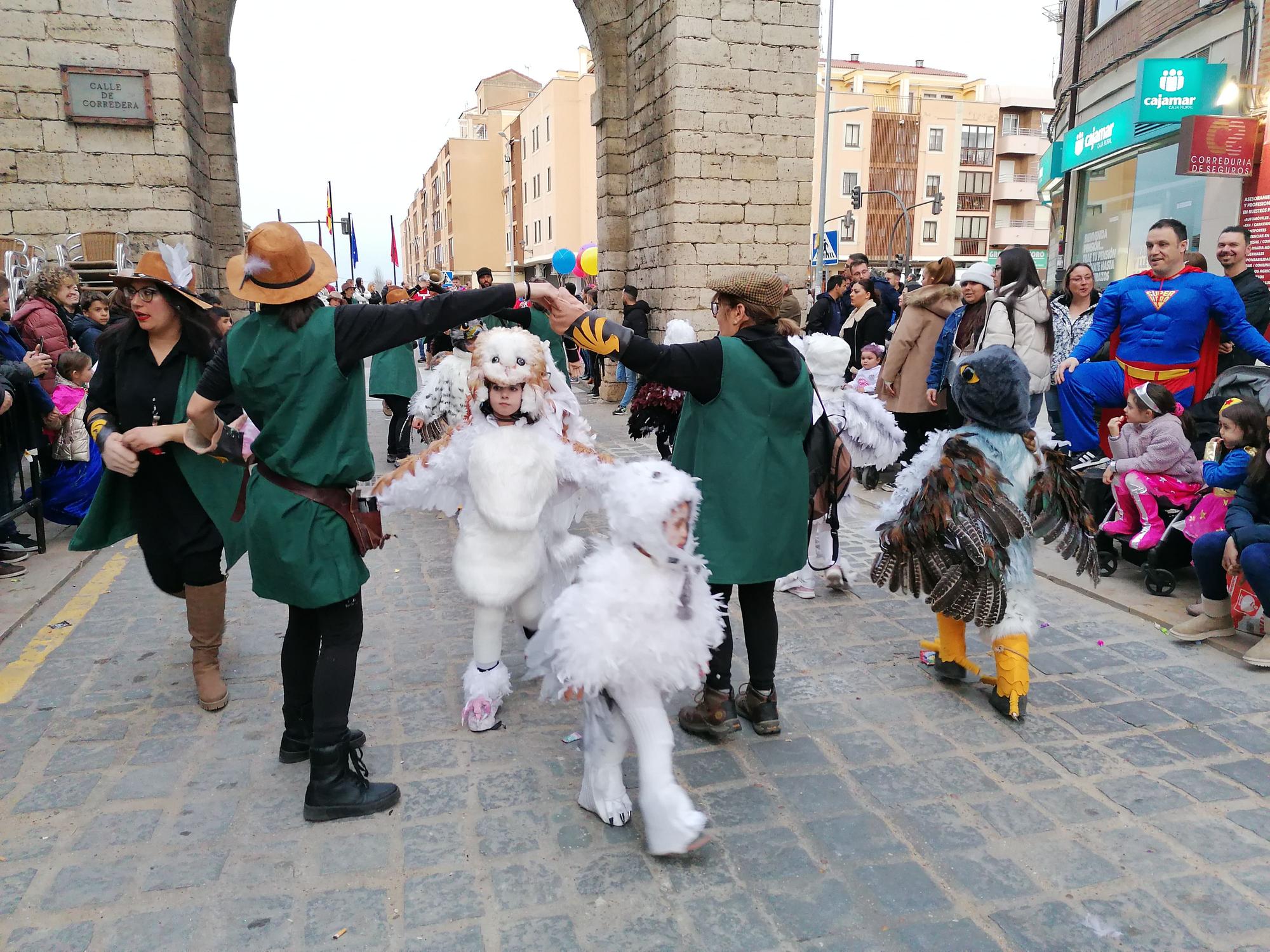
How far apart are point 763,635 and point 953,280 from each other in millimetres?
5059

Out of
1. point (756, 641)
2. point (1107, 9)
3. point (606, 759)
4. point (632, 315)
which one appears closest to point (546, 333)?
point (756, 641)

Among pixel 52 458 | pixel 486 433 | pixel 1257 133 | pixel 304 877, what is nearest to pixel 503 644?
pixel 486 433

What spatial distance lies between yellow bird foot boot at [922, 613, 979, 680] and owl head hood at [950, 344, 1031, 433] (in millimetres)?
994

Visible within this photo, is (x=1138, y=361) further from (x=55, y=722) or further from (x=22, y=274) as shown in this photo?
(x=22, y=274)

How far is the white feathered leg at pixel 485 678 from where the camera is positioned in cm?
362

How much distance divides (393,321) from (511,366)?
75cm

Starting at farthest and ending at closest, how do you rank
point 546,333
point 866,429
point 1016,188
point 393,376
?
point 1016,188, point 393,376, point 546,333, point 866,429

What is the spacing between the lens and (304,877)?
2.68m

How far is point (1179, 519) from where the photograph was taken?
515cm

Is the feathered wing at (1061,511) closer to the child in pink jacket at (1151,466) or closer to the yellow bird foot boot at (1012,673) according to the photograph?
the yellow bird foot boot at (1012,673)

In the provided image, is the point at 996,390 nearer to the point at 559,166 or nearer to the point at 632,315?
the point at 632,315

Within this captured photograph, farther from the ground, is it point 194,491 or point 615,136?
point 615,136

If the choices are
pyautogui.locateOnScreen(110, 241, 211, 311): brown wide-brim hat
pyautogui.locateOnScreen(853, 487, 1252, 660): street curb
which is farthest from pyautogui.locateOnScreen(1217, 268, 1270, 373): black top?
pyautogui.locateOnScreen(110, 241, 211, 311): brown wide-brim hat

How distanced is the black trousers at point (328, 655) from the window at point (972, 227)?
61148 mm
